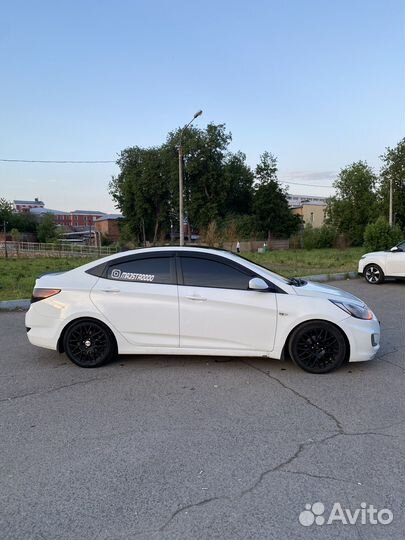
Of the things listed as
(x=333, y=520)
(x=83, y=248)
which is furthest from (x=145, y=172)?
(x=333, y=520)

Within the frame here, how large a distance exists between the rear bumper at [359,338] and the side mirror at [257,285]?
0.98 metres

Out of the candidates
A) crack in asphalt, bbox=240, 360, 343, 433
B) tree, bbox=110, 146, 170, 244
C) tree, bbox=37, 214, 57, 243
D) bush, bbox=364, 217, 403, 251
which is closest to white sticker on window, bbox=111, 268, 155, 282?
crack in asphalt, bbox=240, 360, 343, 433

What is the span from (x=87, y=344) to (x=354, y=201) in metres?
47.6

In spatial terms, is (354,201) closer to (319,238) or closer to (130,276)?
(319,238)

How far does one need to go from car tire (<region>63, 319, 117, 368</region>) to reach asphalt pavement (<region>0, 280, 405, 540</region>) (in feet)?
0.53

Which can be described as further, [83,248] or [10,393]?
[83,248]

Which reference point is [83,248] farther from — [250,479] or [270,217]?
[250,479]

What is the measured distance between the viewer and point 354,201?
159ft

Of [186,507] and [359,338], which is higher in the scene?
[359,338]

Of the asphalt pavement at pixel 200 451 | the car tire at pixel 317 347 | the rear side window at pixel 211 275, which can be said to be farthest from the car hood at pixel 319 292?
the asphalt pavement at pixel 200 451

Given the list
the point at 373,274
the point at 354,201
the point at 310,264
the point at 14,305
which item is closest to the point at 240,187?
the point at 354,201

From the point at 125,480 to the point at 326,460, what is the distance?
1461 millimetres

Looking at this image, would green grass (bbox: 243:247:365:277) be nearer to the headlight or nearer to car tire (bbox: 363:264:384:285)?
car tire (bbox: 363:264:384:285)

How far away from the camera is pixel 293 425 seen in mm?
3799
